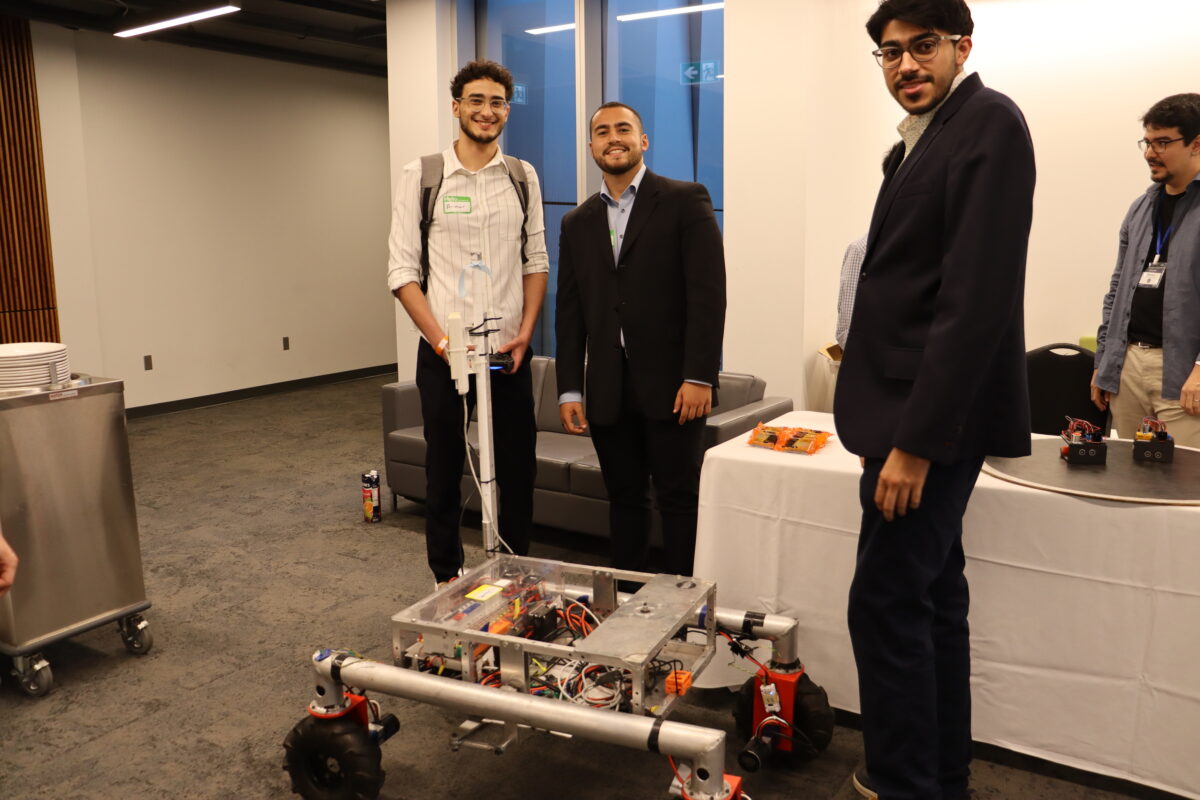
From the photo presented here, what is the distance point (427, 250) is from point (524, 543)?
977 millimetres

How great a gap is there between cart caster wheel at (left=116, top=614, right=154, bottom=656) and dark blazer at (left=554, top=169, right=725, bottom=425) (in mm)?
1629

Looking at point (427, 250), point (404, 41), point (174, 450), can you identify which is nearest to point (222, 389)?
point (174, 450)

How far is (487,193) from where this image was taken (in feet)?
9.59

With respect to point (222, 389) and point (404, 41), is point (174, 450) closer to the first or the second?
point (222, 389)

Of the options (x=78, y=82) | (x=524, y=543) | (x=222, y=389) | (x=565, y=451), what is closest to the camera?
(x=524, y=543)

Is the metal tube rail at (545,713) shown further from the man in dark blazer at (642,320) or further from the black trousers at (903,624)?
the man in dark blazer at (642,320)

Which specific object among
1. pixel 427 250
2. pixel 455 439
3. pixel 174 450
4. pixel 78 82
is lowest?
pixel 174 450

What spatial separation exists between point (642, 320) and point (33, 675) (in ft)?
6.77

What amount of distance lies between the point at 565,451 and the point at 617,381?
4.92ft

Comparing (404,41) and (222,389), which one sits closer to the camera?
(404,41)

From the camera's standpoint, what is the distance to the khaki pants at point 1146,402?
3.01 metres

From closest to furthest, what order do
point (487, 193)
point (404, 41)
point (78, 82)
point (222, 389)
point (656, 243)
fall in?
point (656, 243) < point (487, 193) < point (404, 41) < point (78, 82) < point (222, 389)

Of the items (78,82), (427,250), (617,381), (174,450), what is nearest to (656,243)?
(617,381)

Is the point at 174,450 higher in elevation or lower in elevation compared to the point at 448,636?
lower
